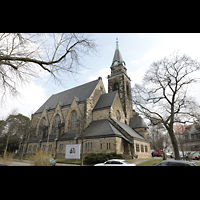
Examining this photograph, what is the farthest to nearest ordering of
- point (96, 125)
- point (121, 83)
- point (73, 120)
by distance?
point (121, 83)
point (73, 120)
point (96, 125)

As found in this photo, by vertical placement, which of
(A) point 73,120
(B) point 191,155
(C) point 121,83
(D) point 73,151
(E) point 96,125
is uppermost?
(C) point 121,83

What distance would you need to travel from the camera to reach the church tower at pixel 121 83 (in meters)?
40.3

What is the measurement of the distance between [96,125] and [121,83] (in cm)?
1920

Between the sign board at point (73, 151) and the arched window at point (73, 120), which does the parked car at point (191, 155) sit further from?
the arched window at point (73, 120)

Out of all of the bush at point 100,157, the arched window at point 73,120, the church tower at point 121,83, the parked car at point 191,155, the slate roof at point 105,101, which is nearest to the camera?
the bush at point 100,157

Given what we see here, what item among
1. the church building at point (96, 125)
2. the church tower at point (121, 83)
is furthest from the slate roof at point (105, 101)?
the church tower at point (121, 83)

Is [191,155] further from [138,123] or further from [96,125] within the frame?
[96,125]

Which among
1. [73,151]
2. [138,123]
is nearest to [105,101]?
[138,123]

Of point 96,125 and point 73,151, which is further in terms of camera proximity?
point 96,125

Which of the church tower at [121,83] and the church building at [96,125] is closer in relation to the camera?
the church building at [96,125]

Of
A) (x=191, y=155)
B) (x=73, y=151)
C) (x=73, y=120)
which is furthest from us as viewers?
(x=73, y=120)

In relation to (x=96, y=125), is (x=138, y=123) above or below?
above

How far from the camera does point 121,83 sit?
140 feet
